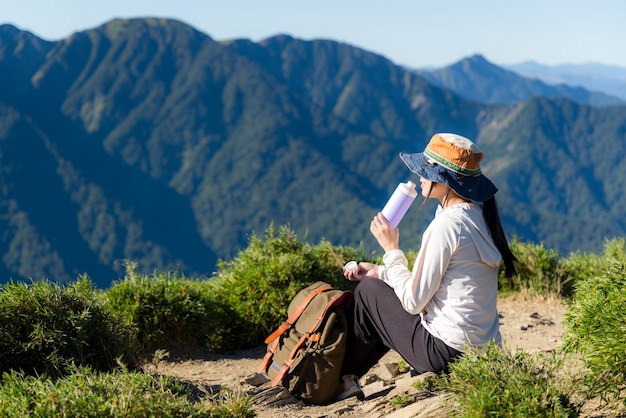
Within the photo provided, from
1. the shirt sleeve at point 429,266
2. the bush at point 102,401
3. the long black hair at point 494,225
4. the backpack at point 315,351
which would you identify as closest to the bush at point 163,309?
the backpack at point 315,351

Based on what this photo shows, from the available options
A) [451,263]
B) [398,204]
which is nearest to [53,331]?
[398,204]

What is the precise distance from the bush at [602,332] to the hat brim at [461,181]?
2.75 feet

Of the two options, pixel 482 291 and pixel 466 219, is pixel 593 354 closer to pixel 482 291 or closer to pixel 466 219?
pixel 482 291

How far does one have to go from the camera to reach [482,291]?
3.89 metres

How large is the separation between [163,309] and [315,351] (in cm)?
235

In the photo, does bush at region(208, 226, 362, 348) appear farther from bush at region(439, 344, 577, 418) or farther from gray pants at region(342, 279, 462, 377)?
bush at region(439, 344, 577, 418)

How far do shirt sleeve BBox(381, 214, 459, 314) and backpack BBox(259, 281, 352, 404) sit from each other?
0.71 metres

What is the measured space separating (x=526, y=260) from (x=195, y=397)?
16.5 feet

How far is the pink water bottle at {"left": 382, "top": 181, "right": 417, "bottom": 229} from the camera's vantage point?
4.28 meters

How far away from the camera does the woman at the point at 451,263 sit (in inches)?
148

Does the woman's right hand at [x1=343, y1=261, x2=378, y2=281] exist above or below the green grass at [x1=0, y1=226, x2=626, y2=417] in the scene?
above

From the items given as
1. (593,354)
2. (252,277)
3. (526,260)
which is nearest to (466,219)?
(593,354)

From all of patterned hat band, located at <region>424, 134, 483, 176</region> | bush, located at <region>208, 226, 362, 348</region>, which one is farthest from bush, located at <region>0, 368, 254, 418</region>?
bush, located at <region>208, 226, 362, 348</region>

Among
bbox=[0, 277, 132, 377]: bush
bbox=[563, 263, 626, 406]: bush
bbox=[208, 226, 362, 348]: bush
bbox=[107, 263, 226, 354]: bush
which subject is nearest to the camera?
bbox=[563, 263, 626, 406]: bush
